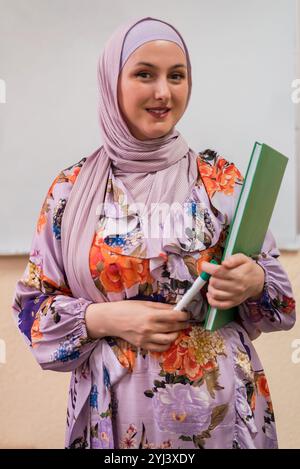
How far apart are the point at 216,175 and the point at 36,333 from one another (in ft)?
1.06

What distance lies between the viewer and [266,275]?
75 cm

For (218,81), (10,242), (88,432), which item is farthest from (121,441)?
(218,81)

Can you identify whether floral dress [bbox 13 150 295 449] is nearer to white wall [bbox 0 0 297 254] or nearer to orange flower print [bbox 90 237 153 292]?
orange flower print [bbox 90 237 153 292]

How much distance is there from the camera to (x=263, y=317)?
2.55ft

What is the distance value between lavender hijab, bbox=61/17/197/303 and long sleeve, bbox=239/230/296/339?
143 mm

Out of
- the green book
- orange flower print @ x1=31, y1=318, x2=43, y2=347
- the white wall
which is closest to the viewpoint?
the green book

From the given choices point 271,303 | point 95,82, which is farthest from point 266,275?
point 95,82

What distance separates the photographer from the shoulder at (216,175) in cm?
78

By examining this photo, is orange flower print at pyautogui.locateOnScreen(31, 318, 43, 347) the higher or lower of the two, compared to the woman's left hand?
lower

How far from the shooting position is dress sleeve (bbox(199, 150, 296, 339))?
2.48 ft

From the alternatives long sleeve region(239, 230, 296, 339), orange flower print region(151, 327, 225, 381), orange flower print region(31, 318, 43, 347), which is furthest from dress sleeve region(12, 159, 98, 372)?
long sleeve region(239, 230, 296, 339)

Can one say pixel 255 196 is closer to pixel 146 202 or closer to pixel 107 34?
pixel 146 202

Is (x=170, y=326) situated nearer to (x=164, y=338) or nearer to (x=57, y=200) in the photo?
(x=164, y=338)

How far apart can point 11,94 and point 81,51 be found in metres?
0.16
